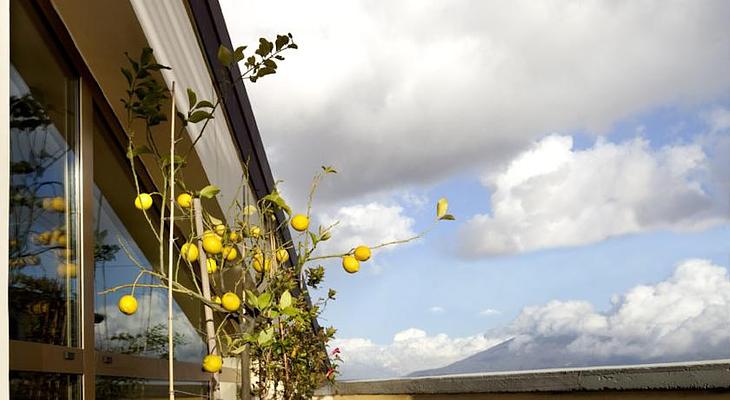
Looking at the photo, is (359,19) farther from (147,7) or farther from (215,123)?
(147,7)

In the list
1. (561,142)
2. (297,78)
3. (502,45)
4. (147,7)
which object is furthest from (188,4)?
(561,142)

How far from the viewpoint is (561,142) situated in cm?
3684

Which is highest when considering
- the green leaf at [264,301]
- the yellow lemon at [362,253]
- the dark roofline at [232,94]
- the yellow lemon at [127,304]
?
the dark roofline at [232,94]

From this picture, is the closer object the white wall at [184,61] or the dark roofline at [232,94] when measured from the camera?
the white wall at [184,61]

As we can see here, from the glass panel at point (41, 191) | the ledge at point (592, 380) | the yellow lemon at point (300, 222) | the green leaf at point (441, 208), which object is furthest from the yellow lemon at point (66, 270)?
the ledge at point (592, 380)

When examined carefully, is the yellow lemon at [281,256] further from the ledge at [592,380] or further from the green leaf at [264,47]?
the ledge at [592,380]

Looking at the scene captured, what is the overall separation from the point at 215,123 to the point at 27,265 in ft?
4.03

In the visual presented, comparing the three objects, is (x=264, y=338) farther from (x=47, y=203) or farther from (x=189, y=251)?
(x=47, y=203)

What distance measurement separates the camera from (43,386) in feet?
5.94

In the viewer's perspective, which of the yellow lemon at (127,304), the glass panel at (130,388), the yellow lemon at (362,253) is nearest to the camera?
the yellow lemon at (127,304)

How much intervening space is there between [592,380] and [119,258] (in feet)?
4.81

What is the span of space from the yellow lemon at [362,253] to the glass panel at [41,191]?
66 cm

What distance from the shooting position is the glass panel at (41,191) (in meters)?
1.73

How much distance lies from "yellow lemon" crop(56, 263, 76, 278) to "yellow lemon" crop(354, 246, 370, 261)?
66 centimetres
